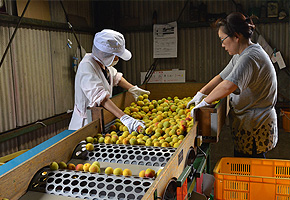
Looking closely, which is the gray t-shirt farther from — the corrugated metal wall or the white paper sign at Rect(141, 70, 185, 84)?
the white paper sign at Rect(141, 70, 185, 84)

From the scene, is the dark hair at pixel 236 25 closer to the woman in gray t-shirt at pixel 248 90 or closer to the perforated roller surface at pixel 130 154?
the woman in gray t-shirt at pixel 248 90

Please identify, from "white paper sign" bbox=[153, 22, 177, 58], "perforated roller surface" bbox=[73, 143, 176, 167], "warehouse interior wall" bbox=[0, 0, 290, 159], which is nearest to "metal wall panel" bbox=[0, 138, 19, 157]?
"warehouse interior wall" bbox=[0, 0, 290, 159]

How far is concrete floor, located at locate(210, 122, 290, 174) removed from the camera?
5.18 meters

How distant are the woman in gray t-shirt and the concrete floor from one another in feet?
7.38

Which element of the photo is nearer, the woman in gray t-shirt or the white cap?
the woman in gray t-shirt

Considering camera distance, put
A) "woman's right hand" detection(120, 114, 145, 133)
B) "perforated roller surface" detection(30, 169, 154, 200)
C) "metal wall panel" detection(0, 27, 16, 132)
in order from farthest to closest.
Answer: "metal wall panel" detection(0, 27, 16, 132), "woman's right hand" detection(120, 114, 145, 133), "perforated roller surface" detection(30, 169, 154, 200)

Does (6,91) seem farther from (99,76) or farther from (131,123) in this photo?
(131,123)

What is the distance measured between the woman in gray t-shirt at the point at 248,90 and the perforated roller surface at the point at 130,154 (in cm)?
74

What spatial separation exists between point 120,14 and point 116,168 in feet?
16.9

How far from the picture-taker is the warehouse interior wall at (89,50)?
13.3 feet

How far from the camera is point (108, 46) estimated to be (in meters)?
2.69

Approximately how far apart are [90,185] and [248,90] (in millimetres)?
1800

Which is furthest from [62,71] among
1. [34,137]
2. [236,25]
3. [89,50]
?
[236,25]

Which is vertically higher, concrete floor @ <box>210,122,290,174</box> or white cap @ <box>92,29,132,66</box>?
white cap @ <box>92,29,132,66</box>
